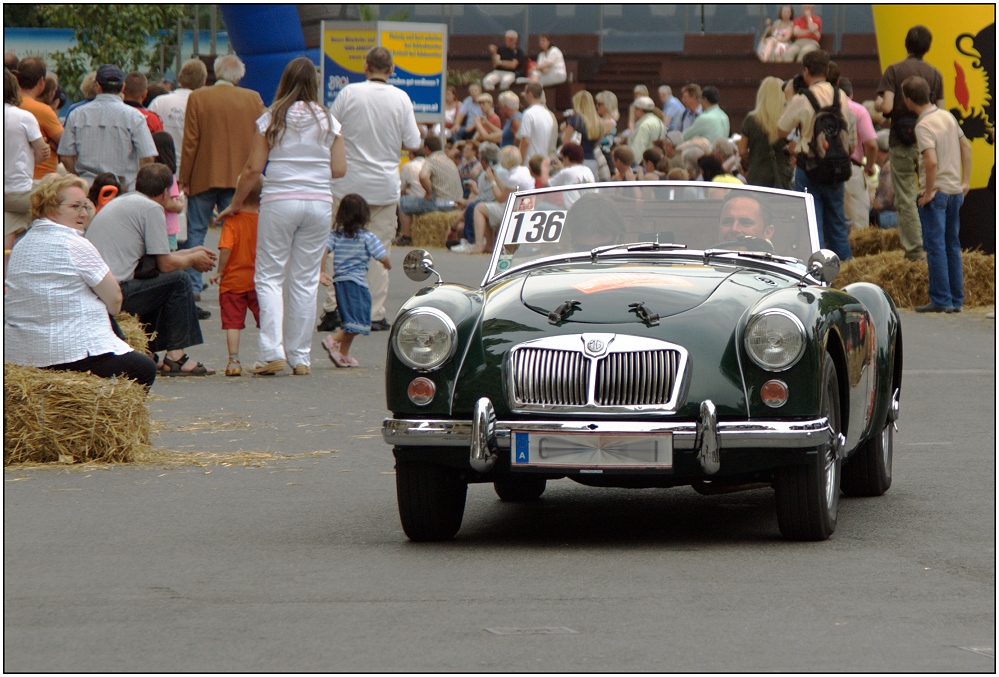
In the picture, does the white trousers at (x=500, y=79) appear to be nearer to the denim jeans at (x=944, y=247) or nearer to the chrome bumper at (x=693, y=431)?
the denim jeans at (x=944, y=247)

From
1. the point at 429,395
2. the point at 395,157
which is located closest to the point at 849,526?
the point at 429,395

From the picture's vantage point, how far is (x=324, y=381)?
37.1 feet

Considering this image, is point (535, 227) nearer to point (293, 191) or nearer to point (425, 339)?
point (425, 339)

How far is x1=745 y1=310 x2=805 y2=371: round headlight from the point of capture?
19.5 ft

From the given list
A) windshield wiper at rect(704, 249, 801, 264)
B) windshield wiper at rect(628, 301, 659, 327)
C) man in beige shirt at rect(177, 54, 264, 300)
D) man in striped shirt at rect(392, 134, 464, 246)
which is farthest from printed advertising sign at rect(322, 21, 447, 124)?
windshield wiper at rect(628, 301, 659, 327)

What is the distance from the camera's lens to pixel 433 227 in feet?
81.6

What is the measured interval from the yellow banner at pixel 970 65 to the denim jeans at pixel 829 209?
1634mm

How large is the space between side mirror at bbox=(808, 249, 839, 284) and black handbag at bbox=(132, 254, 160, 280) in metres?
5.45

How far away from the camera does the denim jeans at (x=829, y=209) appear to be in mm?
15781

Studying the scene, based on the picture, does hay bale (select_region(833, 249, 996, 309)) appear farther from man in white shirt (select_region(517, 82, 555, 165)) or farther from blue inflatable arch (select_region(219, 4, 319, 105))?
blue inflatable arch (select_region(219, 4, 319, 105))

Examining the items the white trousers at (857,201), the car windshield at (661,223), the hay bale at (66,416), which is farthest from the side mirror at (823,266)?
the white trousers at (857,201)

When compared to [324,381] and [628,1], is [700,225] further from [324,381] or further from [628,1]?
[628,1]

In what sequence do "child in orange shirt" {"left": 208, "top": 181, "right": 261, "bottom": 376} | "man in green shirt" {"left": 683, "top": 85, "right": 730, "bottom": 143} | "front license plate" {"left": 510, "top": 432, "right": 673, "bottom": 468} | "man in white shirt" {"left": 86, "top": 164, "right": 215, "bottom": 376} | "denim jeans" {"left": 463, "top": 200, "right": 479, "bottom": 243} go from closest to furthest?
"front license plate" {"left": 510, "top": 432, "right": 673, "bottom": 468}, "man in white shirt" {"left": 86, "top": 164, "right": 215, "bottom": 376}, "child in orange shirt" {"left": 208, "top": 181, "right": 261, "bottom": 376}, "man in green shirt" {"left": 683, "top": 85, "right": 730, "bottom": 143}, "denim jeans" {"left": 463, "top": 200, "right": 479, "bottom": 243}

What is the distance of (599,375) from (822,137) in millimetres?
10085
